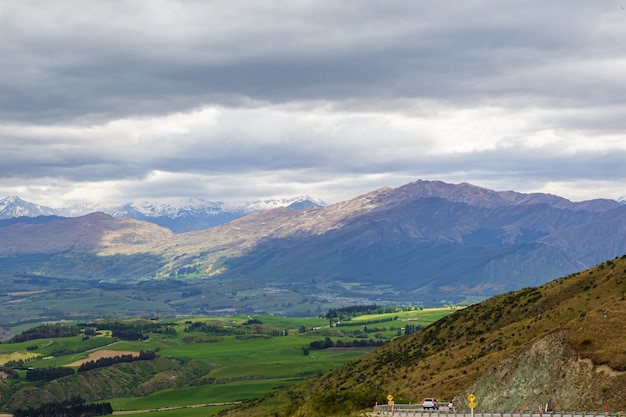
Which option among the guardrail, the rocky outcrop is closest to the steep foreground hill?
the rocky outcrop

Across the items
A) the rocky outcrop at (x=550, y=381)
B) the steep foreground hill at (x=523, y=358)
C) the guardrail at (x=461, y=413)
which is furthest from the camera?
the steep foreground hill at (x=523, y=358)

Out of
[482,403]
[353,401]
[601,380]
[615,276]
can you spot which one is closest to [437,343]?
[615,276]

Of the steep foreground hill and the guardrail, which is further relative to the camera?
the steep foreground hill

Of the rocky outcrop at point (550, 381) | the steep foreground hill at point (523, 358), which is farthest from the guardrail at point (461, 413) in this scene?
the steep foreground hill at point (523, 358)

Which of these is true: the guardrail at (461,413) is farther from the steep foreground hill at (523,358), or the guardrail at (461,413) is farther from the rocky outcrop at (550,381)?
the steep foreground hill at (523,358)

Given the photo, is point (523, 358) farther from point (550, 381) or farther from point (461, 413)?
point (461, 413)

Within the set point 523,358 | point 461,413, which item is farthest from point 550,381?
point 461,413

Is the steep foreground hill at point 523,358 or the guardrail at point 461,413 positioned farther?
the steep foreground hill at point 523,358

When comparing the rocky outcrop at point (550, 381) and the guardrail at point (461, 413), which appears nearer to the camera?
the guardrail at point (461, 413)

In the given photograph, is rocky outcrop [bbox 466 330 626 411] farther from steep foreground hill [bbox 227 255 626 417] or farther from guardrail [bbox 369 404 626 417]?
guardrail [bbox 369 404 626 417]

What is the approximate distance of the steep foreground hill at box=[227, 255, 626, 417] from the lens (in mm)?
89575

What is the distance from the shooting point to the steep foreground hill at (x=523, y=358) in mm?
89575

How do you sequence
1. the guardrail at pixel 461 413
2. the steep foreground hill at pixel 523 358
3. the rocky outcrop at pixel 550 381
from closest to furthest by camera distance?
1. the guardrail at pixel 461 413
2. the rocky outcrop at pixel 550 381
3. the steep foreground hill at pixel 523 358

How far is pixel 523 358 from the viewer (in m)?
100
